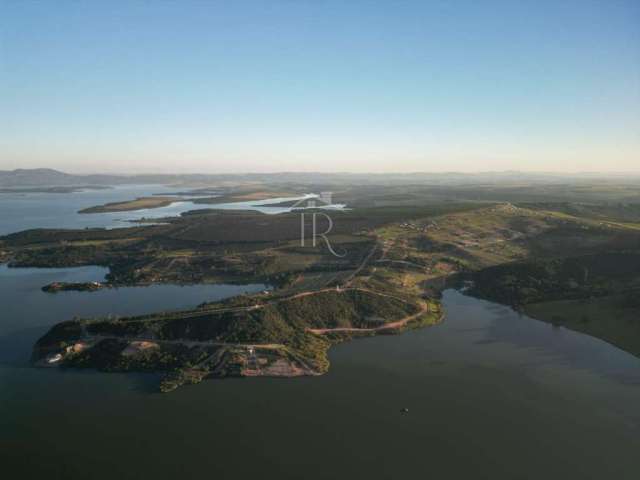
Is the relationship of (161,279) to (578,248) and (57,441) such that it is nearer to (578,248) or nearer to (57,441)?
(57,441)

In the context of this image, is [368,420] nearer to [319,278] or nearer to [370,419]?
[370,419]

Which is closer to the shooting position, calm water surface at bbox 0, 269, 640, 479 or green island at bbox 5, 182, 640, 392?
calm water surface at bbox 0, 269, 640, 479

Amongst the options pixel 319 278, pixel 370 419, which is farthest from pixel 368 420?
pixel 319 278

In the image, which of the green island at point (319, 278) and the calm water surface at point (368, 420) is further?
the green island at point (319, 278)

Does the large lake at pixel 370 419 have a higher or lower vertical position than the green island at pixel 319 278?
lower

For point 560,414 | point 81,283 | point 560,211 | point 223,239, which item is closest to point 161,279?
point 81,283
